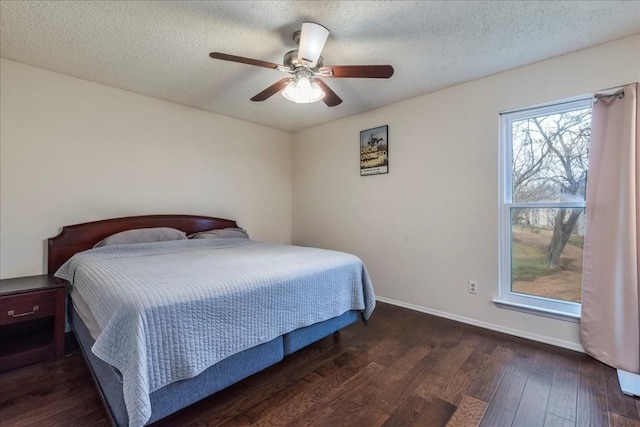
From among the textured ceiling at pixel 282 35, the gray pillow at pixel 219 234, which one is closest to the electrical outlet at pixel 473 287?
the textured ceiling at pixel 282 35

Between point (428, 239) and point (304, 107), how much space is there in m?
2.12

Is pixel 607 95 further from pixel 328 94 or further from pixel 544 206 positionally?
pixel 328 94

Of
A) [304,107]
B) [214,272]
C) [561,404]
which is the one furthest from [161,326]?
[304,107]

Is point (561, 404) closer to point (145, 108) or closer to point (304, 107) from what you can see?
point (304, 107)

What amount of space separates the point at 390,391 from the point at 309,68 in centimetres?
223

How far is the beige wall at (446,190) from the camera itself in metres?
2.38

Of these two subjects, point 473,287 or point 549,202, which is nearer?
point 549,202

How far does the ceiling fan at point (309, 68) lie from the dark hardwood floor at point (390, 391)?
2.04 meters

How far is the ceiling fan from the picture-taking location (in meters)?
1.92

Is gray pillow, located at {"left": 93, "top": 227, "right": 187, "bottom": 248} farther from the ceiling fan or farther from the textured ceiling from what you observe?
the ceiling fan

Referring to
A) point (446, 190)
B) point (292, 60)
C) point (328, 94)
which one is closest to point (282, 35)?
point (292, 60)

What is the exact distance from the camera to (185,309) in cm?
144

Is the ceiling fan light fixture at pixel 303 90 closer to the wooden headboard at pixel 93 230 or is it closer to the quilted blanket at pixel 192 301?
the quilted blanket at pixel 192 301

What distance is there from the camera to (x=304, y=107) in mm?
3578
